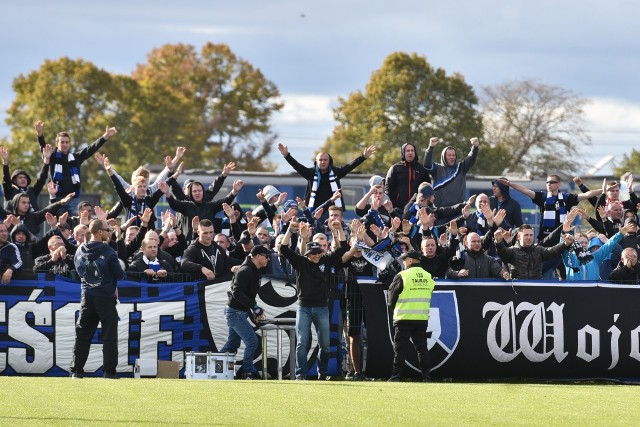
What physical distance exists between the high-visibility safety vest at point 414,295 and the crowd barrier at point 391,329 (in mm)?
1015

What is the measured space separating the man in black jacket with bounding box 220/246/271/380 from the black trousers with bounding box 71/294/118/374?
195cm

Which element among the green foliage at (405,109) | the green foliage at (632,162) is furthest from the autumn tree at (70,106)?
the green foliage at (632,162)

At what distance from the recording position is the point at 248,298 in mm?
17531

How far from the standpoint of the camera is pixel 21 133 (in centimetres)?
5931

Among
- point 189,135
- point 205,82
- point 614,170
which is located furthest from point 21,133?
point 614,170

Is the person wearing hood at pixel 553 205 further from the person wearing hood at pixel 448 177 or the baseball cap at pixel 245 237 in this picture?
the baseball cap at pixel 245 237

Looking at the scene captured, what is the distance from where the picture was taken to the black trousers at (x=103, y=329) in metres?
16.3

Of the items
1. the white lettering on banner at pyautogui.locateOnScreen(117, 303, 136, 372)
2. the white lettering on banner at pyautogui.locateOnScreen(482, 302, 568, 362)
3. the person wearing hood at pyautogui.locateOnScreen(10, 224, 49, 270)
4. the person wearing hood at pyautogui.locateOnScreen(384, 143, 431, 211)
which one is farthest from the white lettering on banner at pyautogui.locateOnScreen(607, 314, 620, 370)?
the person wearing hood at pyautogui.locateOnScreen(10, 224, 49, 270)

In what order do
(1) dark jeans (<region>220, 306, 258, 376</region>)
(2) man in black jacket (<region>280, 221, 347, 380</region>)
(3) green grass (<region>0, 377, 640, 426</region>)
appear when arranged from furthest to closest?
(1) dark jeans (<region>220, 306, 258, 376</region>)
(2) man in black jacket (<region>280, 221, 347, 380</region>)
(3) green grass (<region>0, 377, 640, 426</region>)

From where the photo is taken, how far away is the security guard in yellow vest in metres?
17.2

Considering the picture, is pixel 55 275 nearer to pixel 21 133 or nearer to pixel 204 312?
pixel 204 312

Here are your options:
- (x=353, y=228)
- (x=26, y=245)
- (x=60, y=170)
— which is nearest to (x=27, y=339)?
(x=26, y=245)

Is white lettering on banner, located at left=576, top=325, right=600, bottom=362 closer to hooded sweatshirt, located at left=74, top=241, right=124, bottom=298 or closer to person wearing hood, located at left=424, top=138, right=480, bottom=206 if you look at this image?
person wearing hood, located at left=424, top=138, right=480, bottom=206

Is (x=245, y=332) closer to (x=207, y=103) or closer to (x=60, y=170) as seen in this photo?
(x=60, y=170)
